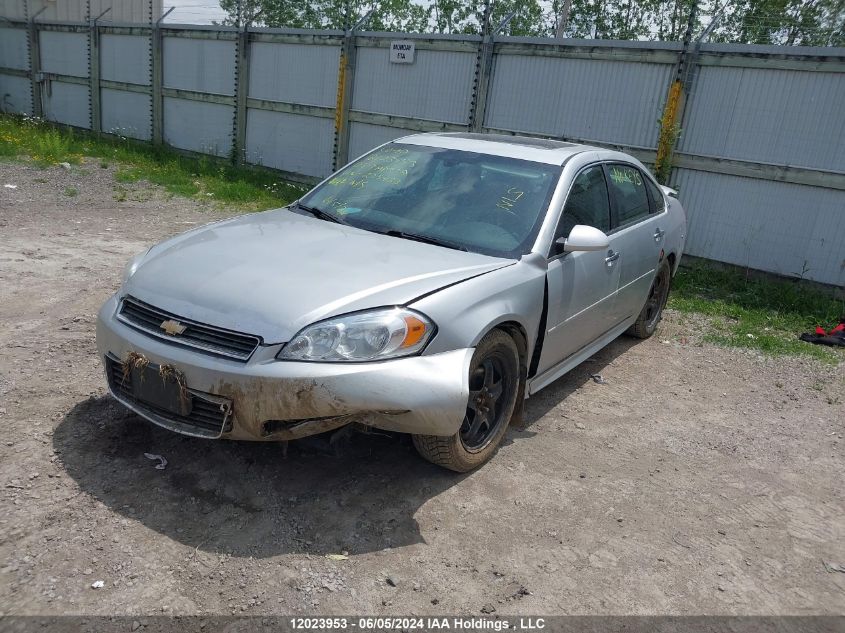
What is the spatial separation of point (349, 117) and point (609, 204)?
8.11 m

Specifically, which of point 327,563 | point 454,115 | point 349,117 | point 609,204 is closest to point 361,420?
point 327,563

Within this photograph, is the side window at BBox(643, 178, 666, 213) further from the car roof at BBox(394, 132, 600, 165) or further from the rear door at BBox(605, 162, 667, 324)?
the car roof at BBox(394, 132, 600, 165)

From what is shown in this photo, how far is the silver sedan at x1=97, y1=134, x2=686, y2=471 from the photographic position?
3.01m

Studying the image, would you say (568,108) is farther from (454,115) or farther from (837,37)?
(837,37)

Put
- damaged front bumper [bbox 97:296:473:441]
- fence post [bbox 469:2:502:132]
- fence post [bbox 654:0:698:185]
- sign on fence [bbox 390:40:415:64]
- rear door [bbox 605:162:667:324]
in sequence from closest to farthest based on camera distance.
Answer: damaged front bumper [bbox 97:296:473:441], rear door [bbox 605:162:667:324], fence post [bbox 654:0:698:185], fence post [bbox 469:2:502:132], sign on fence [bbox 390:40:415:64]

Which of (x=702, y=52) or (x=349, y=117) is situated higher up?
(x=702, y=52)

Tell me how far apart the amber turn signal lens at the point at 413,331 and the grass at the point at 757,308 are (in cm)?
428

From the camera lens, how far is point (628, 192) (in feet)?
17.2

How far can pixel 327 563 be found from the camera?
292 centimetres

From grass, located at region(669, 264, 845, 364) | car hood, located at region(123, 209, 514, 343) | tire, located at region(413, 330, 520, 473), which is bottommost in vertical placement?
grass, located at region(669, 264, 845, 364)

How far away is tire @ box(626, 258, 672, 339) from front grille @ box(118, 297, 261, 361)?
3943mm

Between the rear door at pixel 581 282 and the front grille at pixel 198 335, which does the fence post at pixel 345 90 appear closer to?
the rear door at pixel 581 282

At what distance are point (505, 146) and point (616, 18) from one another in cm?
1167

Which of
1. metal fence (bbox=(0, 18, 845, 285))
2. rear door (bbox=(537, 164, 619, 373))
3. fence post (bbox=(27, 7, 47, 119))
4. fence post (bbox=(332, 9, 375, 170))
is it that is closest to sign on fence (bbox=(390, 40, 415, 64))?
metal fence (bbox=(0, 18, 845, 285))
